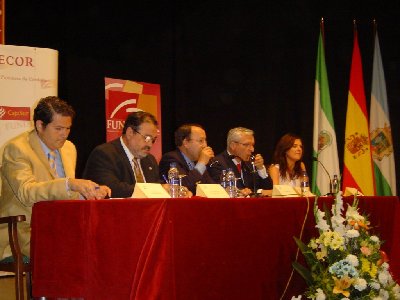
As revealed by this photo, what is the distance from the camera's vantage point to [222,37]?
21.8 feet

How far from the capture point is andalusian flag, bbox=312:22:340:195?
6320 millimetres

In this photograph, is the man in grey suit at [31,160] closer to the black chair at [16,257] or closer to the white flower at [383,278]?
the black chair at [16,257]

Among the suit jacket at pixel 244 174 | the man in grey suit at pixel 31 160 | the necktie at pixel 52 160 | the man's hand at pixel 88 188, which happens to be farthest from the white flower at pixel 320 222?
the suit jacket at pixel 244 174

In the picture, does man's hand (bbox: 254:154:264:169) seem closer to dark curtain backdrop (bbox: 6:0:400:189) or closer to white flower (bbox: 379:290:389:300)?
dark curtain backdrop (bbox: 6:0:400:189)

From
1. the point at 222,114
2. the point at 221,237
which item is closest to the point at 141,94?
the point at 222,114

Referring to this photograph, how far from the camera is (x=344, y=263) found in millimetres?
2939

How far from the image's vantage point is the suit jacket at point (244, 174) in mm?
4723

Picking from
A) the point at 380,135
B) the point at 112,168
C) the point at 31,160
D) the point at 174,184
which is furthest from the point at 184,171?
the point at 380,135

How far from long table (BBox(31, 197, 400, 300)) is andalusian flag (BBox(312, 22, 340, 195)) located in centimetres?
338

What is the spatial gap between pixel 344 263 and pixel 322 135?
364 cm

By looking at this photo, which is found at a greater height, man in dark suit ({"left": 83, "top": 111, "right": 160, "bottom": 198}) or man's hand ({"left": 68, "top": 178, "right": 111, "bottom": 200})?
man in dark suit ({"left": 83, "top": 111, "right": 160, "bottom": 198})

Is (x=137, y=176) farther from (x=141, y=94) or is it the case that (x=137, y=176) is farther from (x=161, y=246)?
(x=141, y=94)

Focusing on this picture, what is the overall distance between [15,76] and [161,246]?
7.37ft

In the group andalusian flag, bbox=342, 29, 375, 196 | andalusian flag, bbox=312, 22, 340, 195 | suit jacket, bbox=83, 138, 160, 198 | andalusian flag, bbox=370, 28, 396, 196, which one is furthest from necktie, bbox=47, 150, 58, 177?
andalusian flag, bbox=370, 28, 396, 196
